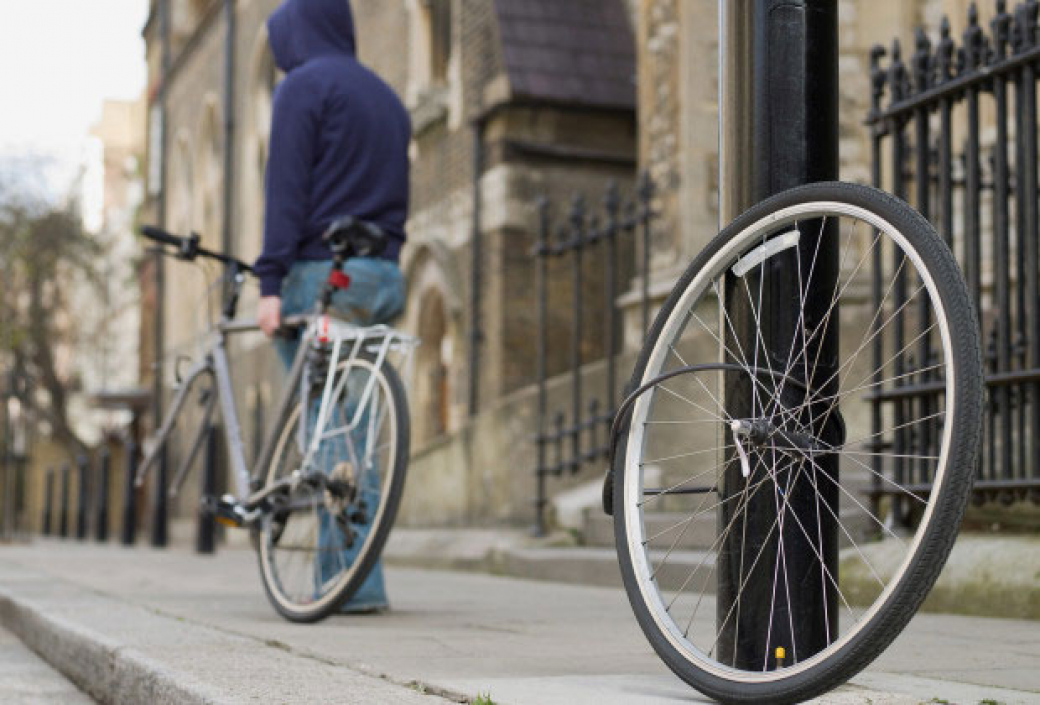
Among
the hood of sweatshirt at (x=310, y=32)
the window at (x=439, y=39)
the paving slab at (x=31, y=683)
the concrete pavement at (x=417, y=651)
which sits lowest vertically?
the paving slab at (x=31, y=683)

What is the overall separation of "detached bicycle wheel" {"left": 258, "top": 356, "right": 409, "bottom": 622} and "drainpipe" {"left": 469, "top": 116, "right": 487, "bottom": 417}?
865cm

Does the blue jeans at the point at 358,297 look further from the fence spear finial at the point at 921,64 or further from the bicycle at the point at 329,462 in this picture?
the fence spear finial at the point at 921,64

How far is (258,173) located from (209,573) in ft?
47.8

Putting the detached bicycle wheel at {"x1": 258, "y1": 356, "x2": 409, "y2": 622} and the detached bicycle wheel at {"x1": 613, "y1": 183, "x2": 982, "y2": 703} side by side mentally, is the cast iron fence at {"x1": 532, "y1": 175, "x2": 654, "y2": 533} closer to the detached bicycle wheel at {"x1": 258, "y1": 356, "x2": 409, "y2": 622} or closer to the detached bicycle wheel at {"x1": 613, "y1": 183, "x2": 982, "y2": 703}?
the detached bicycle wheel at {"x1": 258, "y1": 356, "x2": 409, "y2": 622}

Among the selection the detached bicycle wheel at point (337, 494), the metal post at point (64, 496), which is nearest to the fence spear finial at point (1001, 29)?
the detached bicycle wheel at point (337, 494)

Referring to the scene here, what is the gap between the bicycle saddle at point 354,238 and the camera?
542 centimetres

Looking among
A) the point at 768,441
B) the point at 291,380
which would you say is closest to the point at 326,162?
the point at 291,380

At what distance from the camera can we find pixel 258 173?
2277 cm

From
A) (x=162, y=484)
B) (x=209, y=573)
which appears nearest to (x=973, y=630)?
(x=209, y=573)

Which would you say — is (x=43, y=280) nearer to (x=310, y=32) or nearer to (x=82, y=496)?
(x=82, y=496)

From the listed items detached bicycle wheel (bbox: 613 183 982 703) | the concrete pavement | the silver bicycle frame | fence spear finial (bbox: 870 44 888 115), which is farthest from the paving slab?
fence spear finial (bbox: 870 44 888 115)

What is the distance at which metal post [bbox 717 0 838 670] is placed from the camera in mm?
3023

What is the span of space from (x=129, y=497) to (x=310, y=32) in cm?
1142

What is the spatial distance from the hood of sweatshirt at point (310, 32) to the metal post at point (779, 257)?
2793mm
